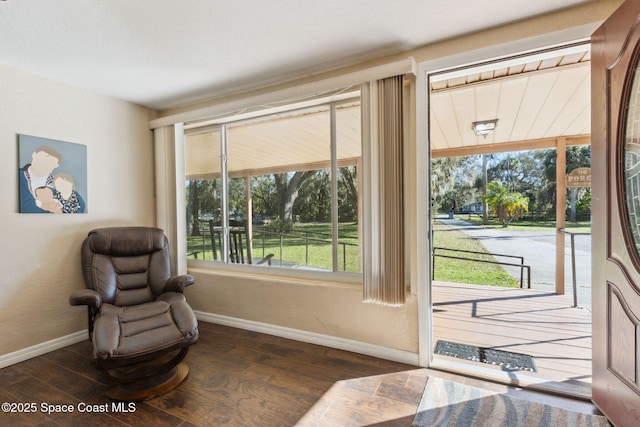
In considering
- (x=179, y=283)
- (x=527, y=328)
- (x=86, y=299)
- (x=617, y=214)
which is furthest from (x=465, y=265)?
(x=86, y=299)

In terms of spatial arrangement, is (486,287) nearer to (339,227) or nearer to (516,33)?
(339,227)

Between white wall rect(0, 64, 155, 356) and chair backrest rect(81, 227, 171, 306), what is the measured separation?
1.13ft

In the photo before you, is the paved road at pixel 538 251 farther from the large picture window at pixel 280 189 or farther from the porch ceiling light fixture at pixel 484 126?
the large picture window at pixel 280 189

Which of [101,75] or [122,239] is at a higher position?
[101,75]

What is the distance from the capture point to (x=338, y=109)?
262cm

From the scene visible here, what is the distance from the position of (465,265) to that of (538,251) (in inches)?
34.6

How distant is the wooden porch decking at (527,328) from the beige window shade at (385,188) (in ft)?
2.46

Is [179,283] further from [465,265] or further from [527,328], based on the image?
[465,265]

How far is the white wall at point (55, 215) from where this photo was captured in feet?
7.60

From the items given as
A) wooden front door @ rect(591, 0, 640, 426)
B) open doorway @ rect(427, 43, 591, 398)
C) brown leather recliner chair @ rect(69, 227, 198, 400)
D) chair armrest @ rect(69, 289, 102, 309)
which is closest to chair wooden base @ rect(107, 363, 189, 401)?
brown leather recliner chair @ rect(69, 227, 198, 400)

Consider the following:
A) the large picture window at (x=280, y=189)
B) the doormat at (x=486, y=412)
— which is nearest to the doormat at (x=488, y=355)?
the doormat at (x=486, y=412)

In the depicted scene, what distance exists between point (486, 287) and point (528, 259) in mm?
655

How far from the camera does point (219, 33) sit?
6.43 ft

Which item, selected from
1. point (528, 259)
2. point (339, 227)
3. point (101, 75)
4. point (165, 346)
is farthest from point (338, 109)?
point (528, 259)
